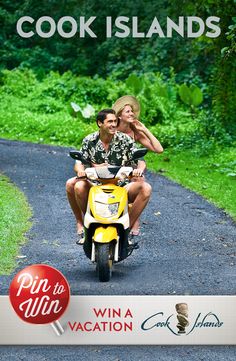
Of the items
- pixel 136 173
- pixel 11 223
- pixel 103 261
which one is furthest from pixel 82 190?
pixel 11 223

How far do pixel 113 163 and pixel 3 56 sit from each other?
8.61 meters

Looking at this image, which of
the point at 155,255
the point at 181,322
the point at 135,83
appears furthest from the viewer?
the point at 135,83

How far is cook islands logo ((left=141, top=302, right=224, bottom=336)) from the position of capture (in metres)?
5.56

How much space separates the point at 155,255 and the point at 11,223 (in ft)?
4.64

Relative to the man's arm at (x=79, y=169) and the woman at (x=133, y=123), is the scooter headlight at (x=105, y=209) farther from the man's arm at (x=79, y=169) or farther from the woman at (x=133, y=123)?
the woman at (x=133, y=123)

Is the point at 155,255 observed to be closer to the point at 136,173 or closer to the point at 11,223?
the point at 136,173

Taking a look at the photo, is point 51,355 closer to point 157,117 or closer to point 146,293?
point 146,293

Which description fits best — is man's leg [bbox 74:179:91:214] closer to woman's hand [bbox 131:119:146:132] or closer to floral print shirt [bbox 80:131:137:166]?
floral print shirt [bbox 80:131:137:166]

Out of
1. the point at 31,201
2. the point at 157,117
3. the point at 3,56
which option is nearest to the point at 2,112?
the point at 3,56

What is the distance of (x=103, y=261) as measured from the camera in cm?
671

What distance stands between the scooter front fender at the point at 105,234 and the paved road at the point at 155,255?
0.85 ft

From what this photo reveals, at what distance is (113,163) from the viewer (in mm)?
6934

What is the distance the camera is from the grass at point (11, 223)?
287 inches

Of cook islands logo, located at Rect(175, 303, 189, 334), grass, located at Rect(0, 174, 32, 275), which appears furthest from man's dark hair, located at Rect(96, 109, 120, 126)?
cook islands logo, located at Rect(175, 303, 189, 334)
